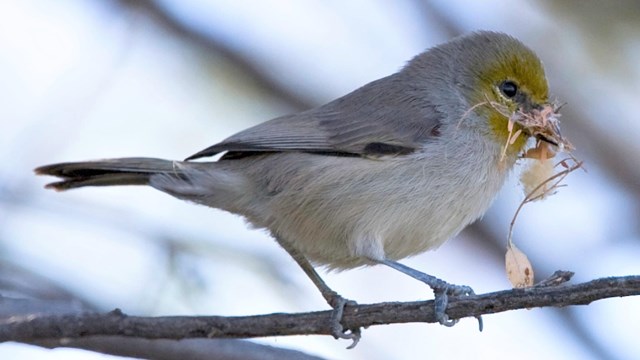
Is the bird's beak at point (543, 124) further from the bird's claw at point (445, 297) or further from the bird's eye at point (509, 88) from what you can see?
the bird's claw at point (445, 297)

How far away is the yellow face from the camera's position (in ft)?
16.5

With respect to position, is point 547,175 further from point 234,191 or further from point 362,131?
point 234,191

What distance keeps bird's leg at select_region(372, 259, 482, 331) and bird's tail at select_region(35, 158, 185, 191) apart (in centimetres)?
120

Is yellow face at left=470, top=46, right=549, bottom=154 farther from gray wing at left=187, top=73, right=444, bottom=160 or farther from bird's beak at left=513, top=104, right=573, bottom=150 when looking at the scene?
gray wing at left=187, top=73, right=444, bottom=160

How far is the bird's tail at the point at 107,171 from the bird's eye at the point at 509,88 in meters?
1.70

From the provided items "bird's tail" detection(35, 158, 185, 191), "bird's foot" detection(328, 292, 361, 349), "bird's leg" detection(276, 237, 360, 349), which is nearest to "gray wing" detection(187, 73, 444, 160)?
"bird's tail" detection(35, 158, 185, 191)

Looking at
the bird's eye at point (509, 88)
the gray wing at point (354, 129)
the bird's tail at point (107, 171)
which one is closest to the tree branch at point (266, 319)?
the gray wing at point (354, 129)

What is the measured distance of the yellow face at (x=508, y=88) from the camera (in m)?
5.02

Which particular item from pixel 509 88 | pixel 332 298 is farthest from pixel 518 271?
pixel 509 88

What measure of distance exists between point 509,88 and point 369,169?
3.21 feet

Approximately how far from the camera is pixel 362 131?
5.02 m

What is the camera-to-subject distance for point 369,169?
4770mm

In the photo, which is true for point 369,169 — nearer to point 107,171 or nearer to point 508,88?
point 508,88

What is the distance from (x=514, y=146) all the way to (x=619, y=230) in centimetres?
155
